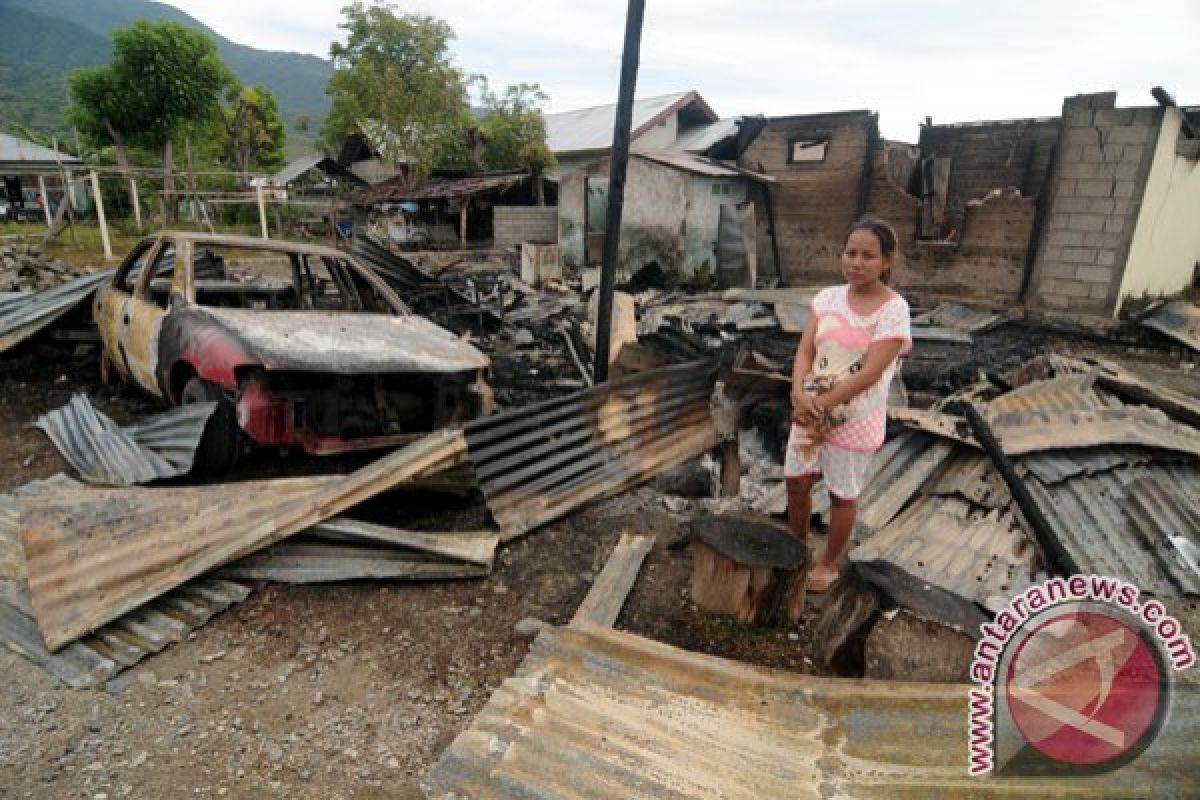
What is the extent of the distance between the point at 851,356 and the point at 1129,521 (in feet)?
8.09

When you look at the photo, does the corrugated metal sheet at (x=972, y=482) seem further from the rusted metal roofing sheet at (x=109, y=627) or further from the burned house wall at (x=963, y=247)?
the burned house wall at (x=963, y=247)

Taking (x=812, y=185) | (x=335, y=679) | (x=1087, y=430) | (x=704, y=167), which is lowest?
(x=335, y=679)

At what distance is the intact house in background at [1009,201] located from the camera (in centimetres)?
946

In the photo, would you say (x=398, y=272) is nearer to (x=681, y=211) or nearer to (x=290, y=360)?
(x=290, y=360)

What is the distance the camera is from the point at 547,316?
995 cm

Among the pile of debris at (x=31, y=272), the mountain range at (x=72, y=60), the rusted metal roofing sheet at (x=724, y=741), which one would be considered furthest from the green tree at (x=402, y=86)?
the mountain range at (x=72, y=60)

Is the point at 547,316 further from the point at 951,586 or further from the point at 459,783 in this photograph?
the point at 459,783

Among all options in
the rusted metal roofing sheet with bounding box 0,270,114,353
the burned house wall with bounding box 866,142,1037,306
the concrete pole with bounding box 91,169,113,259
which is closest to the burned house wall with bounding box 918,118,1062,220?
the burned house wall with bounding box 866,142,1037,306

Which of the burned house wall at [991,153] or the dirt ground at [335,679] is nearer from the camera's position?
the dirt ground at [335,679]

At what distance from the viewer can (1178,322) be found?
9.50m

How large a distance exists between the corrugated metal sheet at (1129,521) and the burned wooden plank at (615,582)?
239cm

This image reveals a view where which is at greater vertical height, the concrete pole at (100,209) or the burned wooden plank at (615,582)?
the concrete pole at (100,209)

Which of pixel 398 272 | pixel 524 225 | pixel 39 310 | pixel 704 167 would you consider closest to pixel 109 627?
pixel 39 310

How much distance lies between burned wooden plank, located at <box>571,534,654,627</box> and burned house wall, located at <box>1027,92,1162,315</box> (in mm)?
10121
